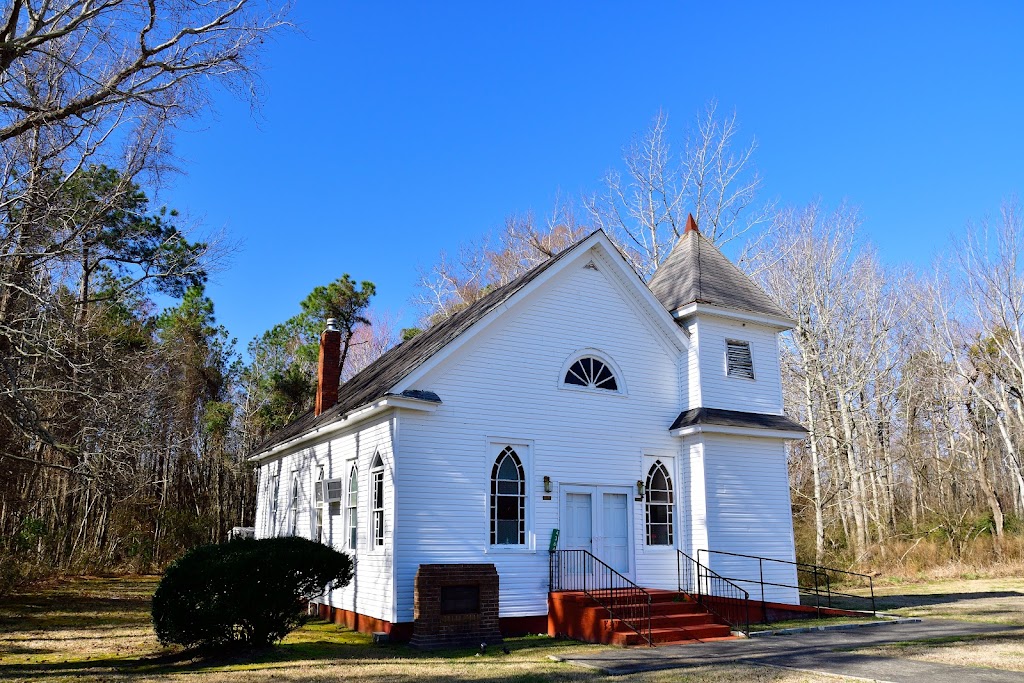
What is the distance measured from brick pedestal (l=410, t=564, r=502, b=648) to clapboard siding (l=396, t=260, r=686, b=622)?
21.9 inches


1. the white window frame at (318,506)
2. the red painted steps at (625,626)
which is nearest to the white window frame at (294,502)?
the white window frame at (318,506)

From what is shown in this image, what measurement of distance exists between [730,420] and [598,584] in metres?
4.48

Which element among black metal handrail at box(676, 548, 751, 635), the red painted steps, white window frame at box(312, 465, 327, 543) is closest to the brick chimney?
white window frame at box(312, 465, 327, 543)

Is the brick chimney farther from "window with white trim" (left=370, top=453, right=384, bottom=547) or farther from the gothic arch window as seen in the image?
the gothic arch window

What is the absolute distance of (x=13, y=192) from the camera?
12.9 metres

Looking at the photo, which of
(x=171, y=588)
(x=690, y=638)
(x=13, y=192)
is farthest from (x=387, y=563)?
(x=13, y=192)

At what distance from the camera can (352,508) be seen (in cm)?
1573

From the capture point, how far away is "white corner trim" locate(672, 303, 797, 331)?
666 inches

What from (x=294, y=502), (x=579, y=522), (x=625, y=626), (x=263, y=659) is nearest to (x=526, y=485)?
(x=579, y=522)

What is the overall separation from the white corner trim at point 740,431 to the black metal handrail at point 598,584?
131 inches

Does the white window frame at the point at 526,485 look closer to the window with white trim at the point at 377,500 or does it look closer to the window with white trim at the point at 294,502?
the window with white trim at the point at 377,500

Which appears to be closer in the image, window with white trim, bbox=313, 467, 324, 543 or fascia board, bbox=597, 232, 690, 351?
fascia board, bbox=597, 232, 690, 351

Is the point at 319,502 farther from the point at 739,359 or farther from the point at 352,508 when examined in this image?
the point at 739,359

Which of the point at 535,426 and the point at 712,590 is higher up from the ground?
the point at 535,426
